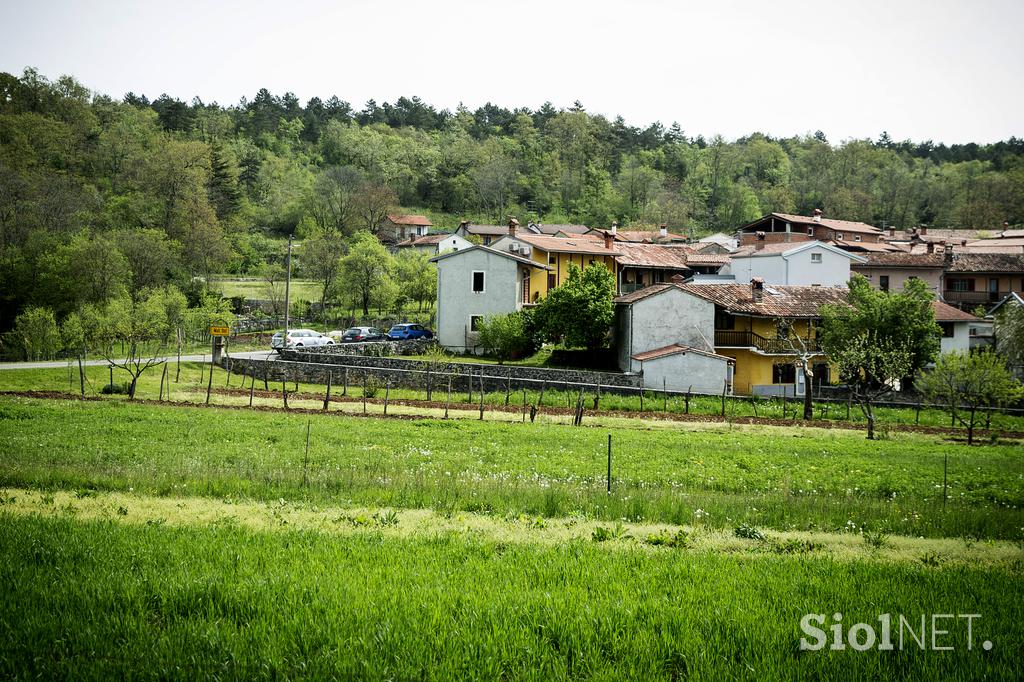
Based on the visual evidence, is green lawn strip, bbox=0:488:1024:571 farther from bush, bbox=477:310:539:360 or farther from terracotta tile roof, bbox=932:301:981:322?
terracotta tile roof, bbox=932:301:981:322

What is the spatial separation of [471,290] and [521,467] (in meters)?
35.3

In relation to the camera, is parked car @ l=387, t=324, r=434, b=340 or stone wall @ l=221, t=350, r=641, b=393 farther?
parked car @ l=387, t=324, r=434, b=340

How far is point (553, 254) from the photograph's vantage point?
60.8 m

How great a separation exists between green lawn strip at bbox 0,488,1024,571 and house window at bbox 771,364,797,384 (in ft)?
109

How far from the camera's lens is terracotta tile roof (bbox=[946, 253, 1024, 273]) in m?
66.8

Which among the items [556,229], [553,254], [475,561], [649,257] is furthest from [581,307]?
[556,229]

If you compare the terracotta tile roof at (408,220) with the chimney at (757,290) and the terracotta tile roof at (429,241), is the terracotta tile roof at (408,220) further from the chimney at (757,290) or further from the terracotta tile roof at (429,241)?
the chimney at (757,290)

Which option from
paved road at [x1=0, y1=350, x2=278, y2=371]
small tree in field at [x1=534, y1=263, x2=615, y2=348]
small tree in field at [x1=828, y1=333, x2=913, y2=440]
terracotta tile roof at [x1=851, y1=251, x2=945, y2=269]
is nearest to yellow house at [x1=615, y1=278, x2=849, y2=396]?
small tree in field at [x1=534, y1=263, x2=615, y2=348]

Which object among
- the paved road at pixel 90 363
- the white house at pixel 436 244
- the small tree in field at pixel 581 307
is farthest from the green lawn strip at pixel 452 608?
the white house at pixel 436 244

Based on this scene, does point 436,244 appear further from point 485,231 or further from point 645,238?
point 645,238

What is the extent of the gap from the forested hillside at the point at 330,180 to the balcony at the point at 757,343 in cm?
3940

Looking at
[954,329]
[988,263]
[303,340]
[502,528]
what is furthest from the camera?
[988,263]

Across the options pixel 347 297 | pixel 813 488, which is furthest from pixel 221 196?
pixel 813 488

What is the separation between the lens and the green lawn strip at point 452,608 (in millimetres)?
6996
